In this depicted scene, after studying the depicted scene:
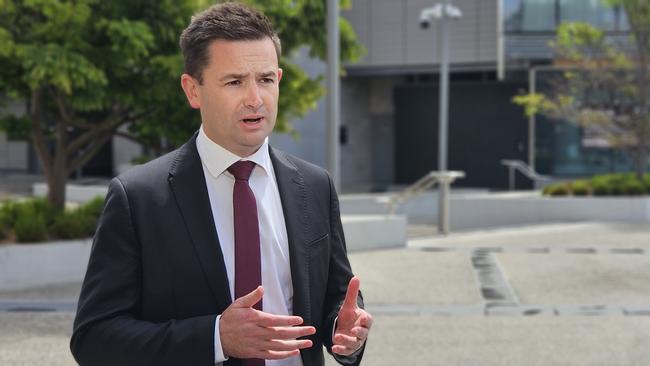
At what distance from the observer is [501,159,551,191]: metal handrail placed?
29.8m

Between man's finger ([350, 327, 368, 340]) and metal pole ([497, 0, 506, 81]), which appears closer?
man's finger ([350, 327, 368, 340])

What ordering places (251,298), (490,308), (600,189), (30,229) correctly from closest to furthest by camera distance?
1. (251,298)
2. (490,308)
3. (30,229)
4. (600,189)

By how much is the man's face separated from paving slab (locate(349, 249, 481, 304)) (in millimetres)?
7107

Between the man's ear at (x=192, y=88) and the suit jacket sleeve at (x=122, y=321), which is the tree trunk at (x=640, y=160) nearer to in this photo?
the man's ear at (x=192, y=88)

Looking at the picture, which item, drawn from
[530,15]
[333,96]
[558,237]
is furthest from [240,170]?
[530,15]

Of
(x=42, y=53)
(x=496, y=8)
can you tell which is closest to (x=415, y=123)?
(x=496, y=8)

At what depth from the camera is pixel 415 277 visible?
10992 mm

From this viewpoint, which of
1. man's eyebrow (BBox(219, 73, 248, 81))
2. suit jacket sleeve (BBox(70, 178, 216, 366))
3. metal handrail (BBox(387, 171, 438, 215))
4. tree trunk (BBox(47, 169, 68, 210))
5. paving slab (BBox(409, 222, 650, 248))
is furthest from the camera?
metal handrail (BBox(387, 171, 438, 215))

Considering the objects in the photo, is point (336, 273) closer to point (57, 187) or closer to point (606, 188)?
point (57, 187)

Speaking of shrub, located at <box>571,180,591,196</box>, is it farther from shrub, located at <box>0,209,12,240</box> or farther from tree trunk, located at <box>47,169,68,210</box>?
shrub, located at <box>0,209,12,240</box>

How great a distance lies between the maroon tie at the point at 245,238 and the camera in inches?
88.7

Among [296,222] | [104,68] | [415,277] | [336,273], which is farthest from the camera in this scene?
[415,277]

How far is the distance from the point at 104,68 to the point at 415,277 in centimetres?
443

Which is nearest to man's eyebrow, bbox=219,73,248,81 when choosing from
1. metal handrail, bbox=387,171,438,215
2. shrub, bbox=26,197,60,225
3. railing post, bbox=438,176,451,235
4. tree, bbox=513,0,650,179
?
shrub, bbox=26,197,60,225
